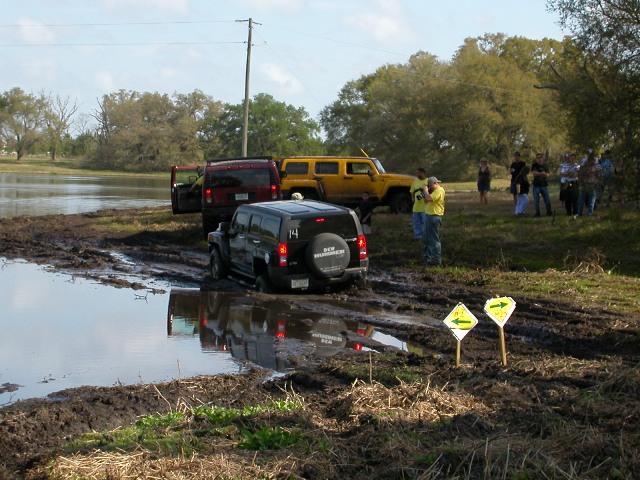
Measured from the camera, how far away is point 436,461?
6.02 m

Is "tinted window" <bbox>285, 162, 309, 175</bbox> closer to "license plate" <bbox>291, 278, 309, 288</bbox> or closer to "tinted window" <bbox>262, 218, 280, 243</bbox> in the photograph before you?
"tinted window" <bbox>262, 218, 280, 243</bbox>

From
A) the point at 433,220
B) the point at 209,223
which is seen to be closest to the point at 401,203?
the point at 209,223

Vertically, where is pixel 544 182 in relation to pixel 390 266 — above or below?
above

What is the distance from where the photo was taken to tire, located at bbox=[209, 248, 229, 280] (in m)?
18.6

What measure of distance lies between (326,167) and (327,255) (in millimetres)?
14582

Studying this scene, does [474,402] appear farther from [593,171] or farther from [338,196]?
[338,196]

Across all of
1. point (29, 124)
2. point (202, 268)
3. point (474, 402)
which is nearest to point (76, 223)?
point (202, 268)

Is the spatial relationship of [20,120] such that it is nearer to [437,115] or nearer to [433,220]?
[437,115]

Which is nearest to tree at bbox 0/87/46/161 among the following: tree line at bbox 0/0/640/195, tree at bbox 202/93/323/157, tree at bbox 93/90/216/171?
tree line at bbox 0/0/640/195

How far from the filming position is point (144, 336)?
13430 mm

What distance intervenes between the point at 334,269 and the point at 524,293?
10.9 ft

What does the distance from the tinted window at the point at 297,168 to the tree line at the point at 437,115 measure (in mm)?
8019

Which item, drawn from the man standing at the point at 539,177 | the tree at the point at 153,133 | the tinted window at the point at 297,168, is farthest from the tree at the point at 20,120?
the man standing at the point at 539,177

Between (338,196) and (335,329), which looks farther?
(338,196)
